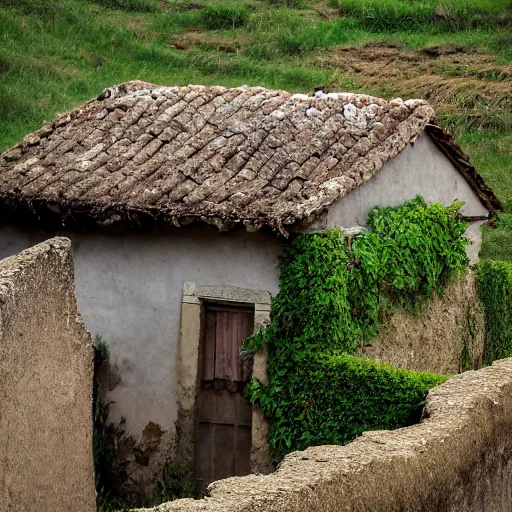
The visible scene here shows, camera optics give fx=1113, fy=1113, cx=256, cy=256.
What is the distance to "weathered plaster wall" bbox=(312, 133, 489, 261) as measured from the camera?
11.2m

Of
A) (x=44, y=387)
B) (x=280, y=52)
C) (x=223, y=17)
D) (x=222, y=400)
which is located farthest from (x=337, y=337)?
(x=223, y=17)

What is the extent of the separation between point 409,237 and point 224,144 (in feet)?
7.34

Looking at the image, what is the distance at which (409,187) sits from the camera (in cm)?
1219

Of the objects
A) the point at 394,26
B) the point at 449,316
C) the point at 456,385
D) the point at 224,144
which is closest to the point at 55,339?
the point at 456,385

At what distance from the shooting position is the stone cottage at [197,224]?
1114 cm

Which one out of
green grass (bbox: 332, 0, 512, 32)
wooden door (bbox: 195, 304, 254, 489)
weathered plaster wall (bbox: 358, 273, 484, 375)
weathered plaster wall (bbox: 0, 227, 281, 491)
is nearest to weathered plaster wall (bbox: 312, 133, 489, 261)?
weathered plaster wall (bbox: 358, 273, 484, 375)

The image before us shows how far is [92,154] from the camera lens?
12.4m

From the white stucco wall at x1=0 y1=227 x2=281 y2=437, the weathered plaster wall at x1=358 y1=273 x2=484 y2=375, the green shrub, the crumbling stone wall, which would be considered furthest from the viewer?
the green shrub

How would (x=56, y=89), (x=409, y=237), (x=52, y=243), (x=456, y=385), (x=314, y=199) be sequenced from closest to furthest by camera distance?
1. (x=52, y=243)
2. (x=456, y=385)
3. (x=314, y=199)
4. (x=409, y=237)
5. (x=56, y=89)

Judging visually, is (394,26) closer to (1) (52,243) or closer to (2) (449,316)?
(2) (449,316)

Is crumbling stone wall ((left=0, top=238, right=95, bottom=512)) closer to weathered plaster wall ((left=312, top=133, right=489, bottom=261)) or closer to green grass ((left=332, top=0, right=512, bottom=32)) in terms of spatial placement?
weathered plaster wall ((left=312, top=133, right=489, bottom=261))

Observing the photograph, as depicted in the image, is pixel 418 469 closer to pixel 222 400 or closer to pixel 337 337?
pixel 337 337

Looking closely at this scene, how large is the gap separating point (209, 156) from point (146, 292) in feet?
5.28

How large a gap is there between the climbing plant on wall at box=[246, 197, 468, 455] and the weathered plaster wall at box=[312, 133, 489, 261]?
0.53ft
